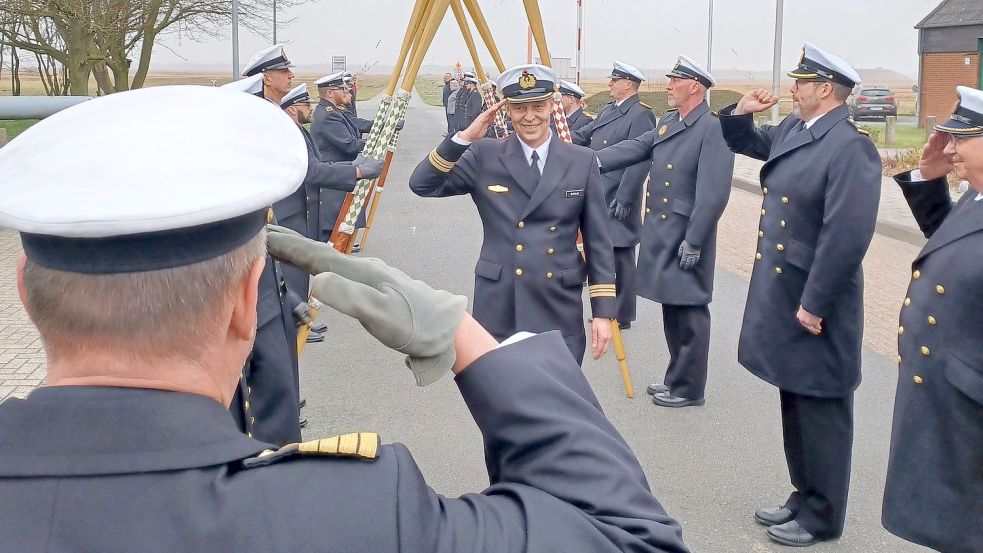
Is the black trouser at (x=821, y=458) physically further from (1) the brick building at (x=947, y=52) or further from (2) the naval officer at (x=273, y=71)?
(1) the brick building at (x=947, y=52)

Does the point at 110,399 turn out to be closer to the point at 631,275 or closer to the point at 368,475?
the point at 368,475

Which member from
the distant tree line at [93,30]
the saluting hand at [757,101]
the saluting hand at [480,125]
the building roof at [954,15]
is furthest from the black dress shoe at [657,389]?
the building roof at [954,15]

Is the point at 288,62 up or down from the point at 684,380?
up

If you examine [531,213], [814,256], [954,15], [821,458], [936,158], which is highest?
[954,15]

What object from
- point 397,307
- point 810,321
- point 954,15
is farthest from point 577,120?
point 954,15

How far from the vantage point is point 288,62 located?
6562 mm

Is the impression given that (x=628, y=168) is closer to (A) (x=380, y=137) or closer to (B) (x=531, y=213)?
(A) (x=380, y=137)

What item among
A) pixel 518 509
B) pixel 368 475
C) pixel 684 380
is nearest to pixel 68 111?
pixel 368 475

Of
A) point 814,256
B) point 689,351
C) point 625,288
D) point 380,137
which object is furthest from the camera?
point 625,288

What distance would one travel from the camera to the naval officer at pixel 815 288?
152 inches

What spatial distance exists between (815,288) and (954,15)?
3837 centimetres

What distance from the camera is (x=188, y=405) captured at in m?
1.06

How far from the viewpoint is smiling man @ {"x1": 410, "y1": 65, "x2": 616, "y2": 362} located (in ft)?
15.0

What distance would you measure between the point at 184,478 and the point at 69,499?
0.11m
